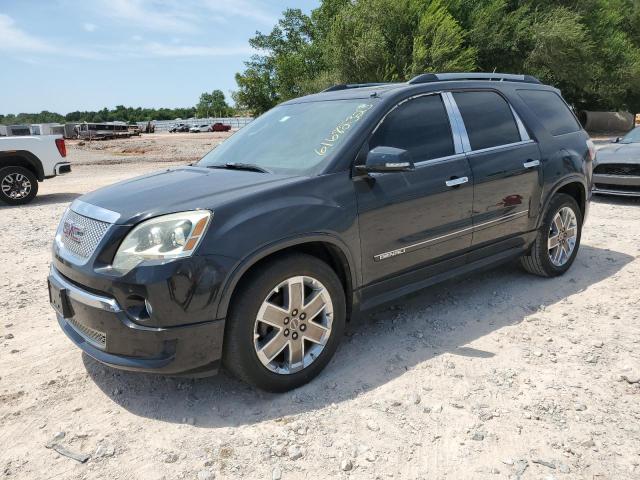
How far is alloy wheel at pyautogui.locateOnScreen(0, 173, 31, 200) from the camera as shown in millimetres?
10586

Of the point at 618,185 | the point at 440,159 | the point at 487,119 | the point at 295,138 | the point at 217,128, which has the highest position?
the point at 217,128

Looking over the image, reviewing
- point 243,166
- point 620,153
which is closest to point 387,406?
point 243,166

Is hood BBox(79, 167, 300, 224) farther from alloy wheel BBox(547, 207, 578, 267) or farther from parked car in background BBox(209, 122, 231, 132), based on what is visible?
parked car in background BBox(209, 122, 231, 132)

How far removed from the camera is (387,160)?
320cm

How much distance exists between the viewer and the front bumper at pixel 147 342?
8.95 ft

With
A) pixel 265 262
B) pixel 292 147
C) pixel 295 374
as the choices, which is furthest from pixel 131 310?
pixel 292 147

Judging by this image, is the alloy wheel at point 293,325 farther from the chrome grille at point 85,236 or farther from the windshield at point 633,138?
the windshield at point 633,138

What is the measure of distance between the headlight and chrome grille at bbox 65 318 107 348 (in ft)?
1.37

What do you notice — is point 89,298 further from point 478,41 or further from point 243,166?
point 478,41

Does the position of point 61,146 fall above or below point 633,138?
above

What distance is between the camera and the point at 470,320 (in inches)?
163

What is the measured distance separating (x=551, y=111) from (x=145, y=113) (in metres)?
151

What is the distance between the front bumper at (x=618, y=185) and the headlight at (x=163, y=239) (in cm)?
817

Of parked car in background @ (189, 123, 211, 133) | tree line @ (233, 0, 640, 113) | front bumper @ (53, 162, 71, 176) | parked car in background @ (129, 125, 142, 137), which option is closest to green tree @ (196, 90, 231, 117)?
parked car in background @ (189, 123, 211, 133)
